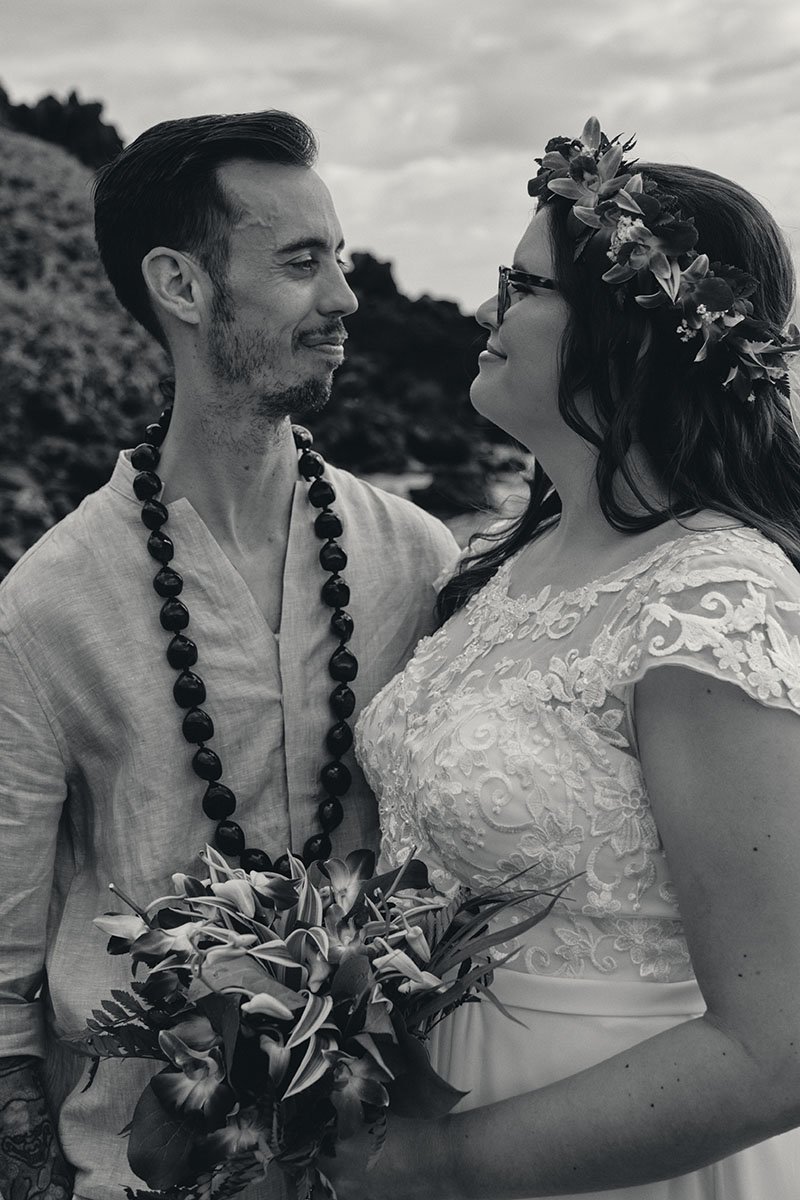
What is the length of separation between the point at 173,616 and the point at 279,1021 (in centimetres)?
115

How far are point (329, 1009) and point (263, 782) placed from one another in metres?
1.04

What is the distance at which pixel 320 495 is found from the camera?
3234 mm

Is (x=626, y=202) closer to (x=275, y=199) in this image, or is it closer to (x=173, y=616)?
(x=275, y=199)

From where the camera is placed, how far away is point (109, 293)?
14867mm

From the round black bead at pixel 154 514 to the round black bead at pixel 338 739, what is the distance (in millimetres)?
613

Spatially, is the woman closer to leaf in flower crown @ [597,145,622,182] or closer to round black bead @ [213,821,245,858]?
leaf in flower crown @ [597,145,622,182]

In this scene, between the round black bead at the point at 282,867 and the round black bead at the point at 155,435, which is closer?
the round black bead at the point at 282,867

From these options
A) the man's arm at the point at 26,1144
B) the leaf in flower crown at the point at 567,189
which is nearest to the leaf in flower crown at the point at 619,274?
the leaf in flower crown at the point at 567,189

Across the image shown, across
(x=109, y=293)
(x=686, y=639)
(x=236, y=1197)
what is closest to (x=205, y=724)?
(x=236, y=1197)

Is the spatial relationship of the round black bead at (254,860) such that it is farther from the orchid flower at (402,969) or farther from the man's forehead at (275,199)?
the man's forehead at (275,199)

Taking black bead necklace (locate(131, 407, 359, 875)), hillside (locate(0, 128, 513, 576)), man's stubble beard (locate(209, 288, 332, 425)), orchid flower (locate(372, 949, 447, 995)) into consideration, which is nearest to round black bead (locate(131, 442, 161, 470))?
black bead necklace (locate(131, 407, 359, 875))

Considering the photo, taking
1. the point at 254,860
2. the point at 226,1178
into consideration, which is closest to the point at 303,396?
the point at 254,860

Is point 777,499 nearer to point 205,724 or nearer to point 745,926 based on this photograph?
point 745,926

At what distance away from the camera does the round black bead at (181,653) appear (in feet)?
9.60
